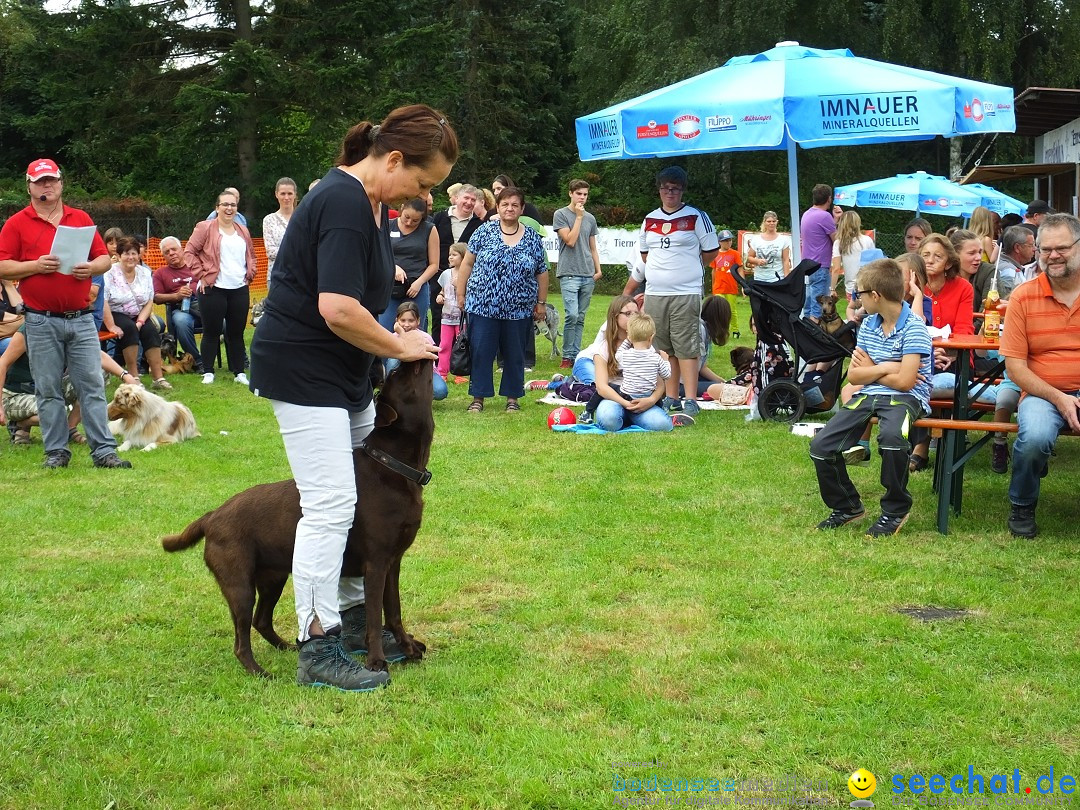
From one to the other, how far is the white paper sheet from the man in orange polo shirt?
574 centimetres

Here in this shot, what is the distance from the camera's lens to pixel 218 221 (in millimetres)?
12023

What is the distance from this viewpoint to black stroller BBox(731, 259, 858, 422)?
30.3 feet

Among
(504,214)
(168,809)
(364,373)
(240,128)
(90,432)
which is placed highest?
(240,128)

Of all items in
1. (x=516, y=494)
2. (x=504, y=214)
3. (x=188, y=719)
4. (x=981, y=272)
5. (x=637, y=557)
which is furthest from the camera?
(x=504, y=214)

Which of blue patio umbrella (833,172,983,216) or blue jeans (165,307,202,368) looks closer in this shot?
blue jeans (165,307,202,368)

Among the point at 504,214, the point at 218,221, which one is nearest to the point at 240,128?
the point at 218,221

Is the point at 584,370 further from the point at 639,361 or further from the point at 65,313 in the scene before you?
the point at 65,313

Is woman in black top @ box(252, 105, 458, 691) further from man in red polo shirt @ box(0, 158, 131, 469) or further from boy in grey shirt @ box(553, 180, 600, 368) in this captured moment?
boy in grey shirt @ box(553, 180, 600, 368)

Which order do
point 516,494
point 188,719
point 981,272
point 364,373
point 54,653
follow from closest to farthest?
point 188,719
point 364,373
point 54,653
point 516,494
point 981,272

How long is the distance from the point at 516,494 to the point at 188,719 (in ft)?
11.8

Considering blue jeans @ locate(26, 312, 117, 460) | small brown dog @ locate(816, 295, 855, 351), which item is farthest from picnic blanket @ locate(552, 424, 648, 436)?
blue jeans @ locate(26, 312, 117, 460)

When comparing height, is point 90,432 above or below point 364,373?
below

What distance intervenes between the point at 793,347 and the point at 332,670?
21.1 ft

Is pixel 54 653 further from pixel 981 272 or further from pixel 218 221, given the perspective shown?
pixel 218 221
